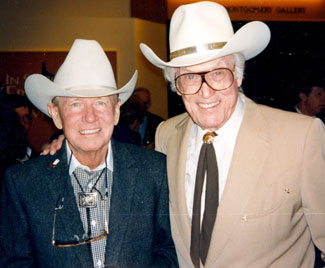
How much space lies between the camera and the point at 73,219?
179cm

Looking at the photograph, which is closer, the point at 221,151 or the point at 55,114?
the point at 221,151

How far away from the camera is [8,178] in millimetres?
1857

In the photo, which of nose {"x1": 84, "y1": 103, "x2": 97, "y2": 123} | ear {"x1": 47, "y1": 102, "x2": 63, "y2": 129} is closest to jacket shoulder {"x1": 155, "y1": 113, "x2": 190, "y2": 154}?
nose {"x1": 84, "y1": 103, "x2": 97, "y2": 123}

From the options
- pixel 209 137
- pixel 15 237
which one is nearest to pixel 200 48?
pixel 209 137

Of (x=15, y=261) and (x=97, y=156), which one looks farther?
(x=97, y=156)

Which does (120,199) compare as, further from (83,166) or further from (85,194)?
(83,166)

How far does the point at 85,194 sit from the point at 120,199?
0.66ft

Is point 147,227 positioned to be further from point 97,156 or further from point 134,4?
point 134,4

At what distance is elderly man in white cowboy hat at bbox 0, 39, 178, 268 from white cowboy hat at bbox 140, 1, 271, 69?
0.40m

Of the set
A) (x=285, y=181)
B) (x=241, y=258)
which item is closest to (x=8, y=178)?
(x=241, y=258)

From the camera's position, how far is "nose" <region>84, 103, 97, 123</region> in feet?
6.00

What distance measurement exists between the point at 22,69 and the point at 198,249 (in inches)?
183

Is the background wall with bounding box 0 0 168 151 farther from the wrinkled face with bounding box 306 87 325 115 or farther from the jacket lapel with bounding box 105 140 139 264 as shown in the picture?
the jacket lapel with bounding box 105 140 139 264

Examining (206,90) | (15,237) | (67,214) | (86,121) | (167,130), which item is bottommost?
(15,237)
